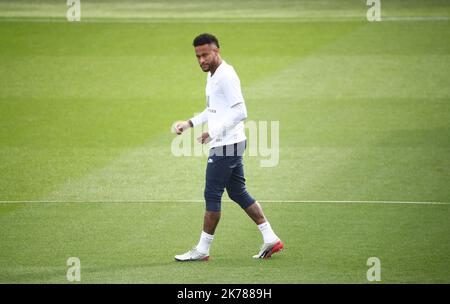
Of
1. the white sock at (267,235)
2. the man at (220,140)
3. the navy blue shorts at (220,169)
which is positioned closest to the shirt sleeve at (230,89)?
the man at (220,140)

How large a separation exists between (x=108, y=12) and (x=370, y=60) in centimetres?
743

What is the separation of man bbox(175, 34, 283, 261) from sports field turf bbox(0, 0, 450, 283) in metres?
0.22

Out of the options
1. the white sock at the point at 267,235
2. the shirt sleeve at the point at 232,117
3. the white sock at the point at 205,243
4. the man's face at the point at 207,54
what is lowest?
the white sock at the point at 205,243

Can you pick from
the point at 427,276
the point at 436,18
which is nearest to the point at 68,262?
the point at 427,276

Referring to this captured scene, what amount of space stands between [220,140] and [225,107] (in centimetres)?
31

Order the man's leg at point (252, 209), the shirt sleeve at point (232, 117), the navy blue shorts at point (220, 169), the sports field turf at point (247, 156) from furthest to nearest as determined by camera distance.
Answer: the sports field turf at point (247, 156) → the man's leg at point (252, 209) → the navy blue shorts at point (220, 169) → the shirt sleeve at point (232, 117)

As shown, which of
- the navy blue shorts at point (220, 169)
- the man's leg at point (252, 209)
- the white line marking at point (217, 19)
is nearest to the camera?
the navy blue shorts at point (220, 169)

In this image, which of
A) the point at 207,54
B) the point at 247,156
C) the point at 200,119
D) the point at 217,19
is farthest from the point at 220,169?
the point at 217,19

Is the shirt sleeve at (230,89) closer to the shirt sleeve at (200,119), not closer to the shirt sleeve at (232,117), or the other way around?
the shirt sleeve at (232,117)

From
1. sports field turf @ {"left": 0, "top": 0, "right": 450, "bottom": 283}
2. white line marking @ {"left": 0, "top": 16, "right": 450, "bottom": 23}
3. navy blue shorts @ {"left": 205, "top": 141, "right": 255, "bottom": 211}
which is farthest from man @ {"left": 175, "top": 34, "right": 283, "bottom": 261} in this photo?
white line marking @ {"left": 0, "top": 16, "right": 450, "bottom": 23}

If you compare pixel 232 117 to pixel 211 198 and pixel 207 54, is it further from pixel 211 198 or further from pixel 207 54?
pixel 211 198

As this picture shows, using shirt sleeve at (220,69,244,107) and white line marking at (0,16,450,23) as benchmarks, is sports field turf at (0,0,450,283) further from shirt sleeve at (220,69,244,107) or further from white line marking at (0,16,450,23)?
shirt sleeve at (220,69,244,107)

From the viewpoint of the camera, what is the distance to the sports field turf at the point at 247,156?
8.89 metres

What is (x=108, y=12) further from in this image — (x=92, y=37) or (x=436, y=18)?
(x=436, y=18)
